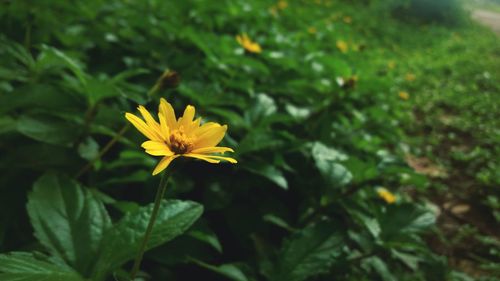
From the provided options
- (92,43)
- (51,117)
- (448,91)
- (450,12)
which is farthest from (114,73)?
(450,12)

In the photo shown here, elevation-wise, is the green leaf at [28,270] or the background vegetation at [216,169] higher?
the green leaf at [28,270]

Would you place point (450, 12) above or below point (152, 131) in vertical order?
below

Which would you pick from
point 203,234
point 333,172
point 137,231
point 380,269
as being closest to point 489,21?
point 380,269

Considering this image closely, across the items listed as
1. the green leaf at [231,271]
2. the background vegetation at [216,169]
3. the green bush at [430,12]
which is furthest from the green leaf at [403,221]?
the green bush at [430,12]

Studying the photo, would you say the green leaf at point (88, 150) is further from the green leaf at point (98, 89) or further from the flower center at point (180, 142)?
the flower center at point (180, 142)

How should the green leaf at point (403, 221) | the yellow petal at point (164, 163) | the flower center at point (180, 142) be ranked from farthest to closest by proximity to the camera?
the green leaf at point (403, 221) < the flower center at point (180, 142) < the yellow petal at point (164, 163)

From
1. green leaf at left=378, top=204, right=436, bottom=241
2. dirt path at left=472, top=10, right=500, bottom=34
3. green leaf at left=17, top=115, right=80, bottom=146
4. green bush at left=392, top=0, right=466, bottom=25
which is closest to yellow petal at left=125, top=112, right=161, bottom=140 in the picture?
green leaf at left=17, top=115, right=80, bottom=146

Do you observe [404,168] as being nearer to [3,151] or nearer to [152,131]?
[152,131]
